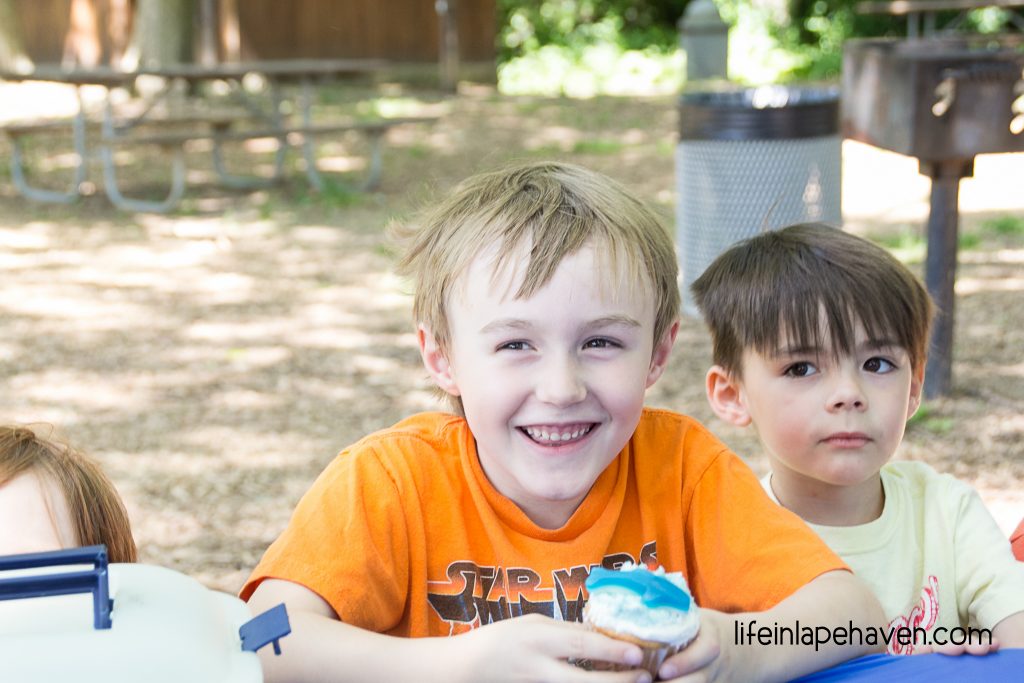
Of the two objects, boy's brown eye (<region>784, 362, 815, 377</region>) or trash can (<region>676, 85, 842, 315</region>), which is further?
trash can (<region>676, 85, 842, 315</region>)

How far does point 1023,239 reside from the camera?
697 cm

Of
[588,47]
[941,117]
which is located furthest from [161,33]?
[941,117]

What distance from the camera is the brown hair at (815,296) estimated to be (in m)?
2.03

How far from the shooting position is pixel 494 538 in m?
1.61

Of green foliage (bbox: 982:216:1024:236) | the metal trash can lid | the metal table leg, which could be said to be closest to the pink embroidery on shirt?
the metal trash can lid

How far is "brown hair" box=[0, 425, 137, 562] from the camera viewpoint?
1.53 metres

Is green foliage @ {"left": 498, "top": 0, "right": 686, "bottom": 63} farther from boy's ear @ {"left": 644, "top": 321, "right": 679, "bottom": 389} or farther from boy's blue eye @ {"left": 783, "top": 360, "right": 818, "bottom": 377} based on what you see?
boy's ear @ {"left": 644, "top": 321, "right": 679, "bottom": 389}

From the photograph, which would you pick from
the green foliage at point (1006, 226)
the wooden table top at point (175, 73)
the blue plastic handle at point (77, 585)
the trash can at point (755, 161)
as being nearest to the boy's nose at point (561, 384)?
the blue plastic handle at point (77, 585)

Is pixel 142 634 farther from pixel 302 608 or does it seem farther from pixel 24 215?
pixel 24 215

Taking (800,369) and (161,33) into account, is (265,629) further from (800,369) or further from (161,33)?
(161,33)

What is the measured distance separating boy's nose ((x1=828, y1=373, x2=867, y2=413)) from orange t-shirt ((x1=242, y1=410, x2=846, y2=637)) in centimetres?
38

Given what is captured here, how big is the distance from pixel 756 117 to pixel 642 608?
4.17 metres

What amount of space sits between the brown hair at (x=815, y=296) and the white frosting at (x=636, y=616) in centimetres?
87

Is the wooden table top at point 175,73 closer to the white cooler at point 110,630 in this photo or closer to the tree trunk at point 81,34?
the white cooler at point 110,630
